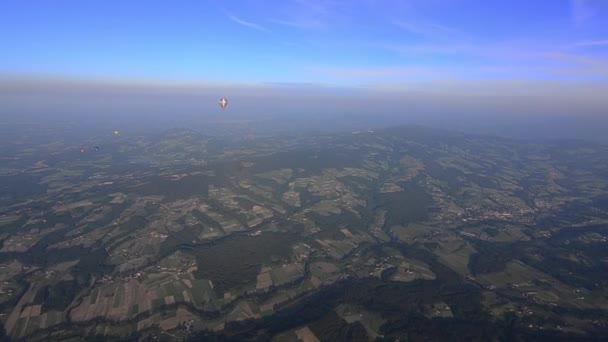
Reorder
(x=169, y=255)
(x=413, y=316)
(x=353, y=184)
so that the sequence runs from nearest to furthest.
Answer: (x=413, y=316) < (x=169, y=255) < (x=353, y=184)

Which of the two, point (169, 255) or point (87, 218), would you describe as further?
point (87, 218)

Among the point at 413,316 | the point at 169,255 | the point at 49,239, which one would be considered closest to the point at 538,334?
the point at 413,316

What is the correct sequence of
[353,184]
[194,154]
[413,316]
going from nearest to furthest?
[413,316], [353,184], [194,154]

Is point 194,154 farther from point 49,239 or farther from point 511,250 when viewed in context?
point 511,250

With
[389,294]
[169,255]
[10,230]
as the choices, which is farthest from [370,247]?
[10,230]

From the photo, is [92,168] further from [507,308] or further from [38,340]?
[507,308]

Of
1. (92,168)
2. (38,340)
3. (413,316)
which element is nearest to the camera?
(38,340)
